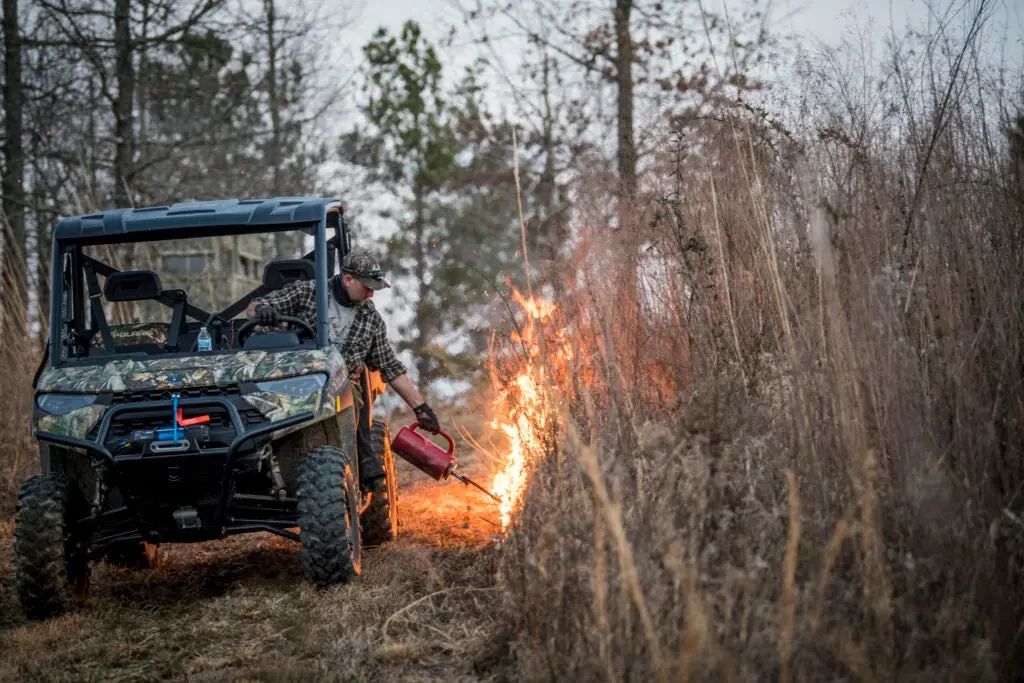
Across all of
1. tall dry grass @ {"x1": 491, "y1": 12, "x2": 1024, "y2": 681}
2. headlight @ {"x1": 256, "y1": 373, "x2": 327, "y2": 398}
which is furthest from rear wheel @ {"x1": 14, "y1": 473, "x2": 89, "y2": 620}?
tall dry grass @ {"x1": 491, "y1": 12, "x2": 1024, "y2": 681}

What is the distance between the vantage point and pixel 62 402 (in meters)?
5.45

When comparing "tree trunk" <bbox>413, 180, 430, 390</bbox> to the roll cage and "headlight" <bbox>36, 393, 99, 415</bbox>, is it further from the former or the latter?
"headlight" <bbox>36, 393, 99, 415</bbox>

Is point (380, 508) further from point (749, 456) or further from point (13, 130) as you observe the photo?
point (13, 130)

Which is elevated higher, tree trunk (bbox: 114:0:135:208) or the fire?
tree trunk (bbox: 114:0:135:208)

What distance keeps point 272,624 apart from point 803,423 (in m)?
2.49

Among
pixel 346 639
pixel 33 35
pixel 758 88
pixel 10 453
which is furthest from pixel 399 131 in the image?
pixel 346 639

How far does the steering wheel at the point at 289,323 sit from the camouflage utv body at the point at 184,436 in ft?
0.04

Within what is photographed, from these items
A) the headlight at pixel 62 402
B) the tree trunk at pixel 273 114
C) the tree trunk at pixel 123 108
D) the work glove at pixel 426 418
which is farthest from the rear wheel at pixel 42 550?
the tree trunk at pixel 273 114

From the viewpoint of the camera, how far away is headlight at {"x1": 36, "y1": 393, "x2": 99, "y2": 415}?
5387mm

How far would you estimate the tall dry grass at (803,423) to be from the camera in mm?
3193

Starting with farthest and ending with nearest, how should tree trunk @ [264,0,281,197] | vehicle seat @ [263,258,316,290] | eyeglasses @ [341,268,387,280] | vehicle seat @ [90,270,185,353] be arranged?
1. tree trunk @ [264,0,281,197]
2. vehicle seat @ [263,258,316,290]
3. eyeglasses @ [341,268,387,280]
4. vehicle seat @ [90,270,185,353]

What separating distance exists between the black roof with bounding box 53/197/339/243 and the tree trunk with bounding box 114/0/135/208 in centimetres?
771

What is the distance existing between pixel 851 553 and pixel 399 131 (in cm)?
2313

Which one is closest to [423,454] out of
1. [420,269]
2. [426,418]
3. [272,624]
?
[426,418]
